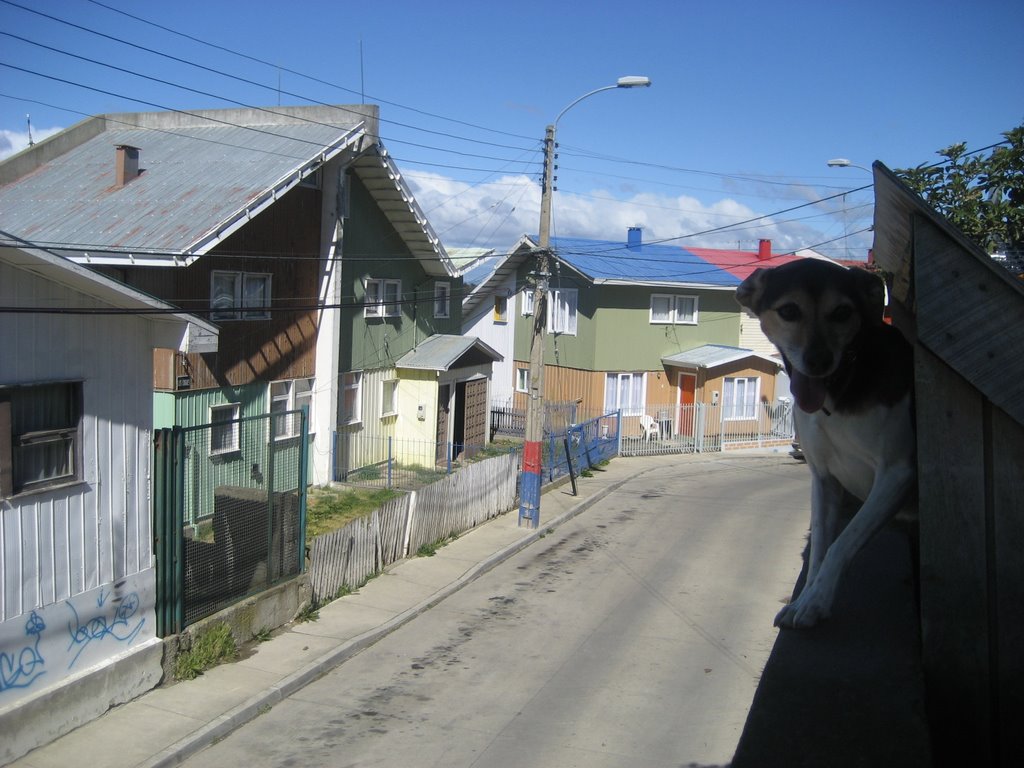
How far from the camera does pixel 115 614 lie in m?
9.77

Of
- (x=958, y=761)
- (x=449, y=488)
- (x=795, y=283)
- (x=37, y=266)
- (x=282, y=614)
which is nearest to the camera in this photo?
(x=958, y=761)

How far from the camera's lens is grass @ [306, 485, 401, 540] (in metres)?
17.4

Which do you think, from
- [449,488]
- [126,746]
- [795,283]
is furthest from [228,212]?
[795,283]

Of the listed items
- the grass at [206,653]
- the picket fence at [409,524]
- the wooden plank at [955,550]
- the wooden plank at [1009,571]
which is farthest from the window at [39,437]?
the wooden plank at [1009,571]

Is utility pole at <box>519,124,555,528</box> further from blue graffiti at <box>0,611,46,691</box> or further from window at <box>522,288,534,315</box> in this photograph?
window at <box>522,288,534,315</box>

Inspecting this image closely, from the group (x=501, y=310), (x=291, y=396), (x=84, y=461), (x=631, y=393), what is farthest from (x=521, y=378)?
(x=84, y=461)

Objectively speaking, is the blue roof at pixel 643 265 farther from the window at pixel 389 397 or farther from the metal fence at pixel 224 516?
the metal fence at pixel 224 516

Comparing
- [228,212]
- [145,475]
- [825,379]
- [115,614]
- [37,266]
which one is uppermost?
[228,212]

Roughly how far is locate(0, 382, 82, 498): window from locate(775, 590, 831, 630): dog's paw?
7.97 metres

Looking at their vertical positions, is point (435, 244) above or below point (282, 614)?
above

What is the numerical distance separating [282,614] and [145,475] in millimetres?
3242

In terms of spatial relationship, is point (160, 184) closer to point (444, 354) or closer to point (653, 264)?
point (444, 354)

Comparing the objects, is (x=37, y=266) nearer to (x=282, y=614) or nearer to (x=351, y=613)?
(x=282, y=614)

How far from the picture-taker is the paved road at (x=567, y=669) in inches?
351
